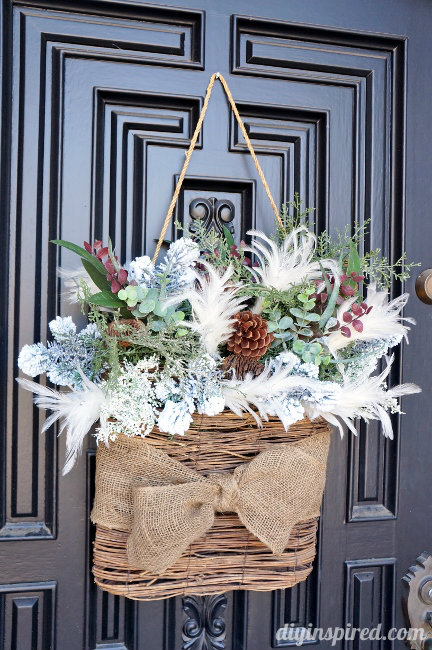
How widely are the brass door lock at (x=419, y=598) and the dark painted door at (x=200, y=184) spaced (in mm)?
44

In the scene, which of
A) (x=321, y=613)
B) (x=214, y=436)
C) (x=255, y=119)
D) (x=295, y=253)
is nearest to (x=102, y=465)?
(x=214, y=436)

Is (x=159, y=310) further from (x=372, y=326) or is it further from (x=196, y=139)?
(x=196, y=139)

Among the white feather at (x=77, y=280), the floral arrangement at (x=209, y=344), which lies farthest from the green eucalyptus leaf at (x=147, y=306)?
the white feather at (x=77, y=280)

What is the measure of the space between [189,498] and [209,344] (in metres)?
0.20

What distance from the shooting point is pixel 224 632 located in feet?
3.58

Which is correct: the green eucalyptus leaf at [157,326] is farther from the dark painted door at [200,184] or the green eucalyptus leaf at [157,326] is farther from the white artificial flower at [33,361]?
the dark painted door at [200,184]

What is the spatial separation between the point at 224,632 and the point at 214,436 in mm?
462

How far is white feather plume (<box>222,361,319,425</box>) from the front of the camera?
2.60 ft

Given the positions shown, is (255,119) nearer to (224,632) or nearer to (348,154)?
(348,154)

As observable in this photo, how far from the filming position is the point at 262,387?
79 centimetres

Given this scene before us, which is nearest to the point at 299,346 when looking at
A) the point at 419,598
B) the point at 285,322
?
the point at 285,322

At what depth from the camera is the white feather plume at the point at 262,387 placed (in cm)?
79

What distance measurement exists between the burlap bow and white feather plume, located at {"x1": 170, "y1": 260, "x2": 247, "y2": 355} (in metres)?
0.17

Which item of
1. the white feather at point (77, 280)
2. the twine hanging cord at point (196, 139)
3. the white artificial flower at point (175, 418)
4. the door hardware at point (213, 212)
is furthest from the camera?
the door hardware at point (213, 212)
